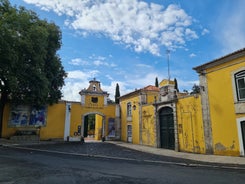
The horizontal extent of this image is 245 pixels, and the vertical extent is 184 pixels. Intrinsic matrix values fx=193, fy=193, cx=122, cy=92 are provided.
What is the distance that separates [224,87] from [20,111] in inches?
774

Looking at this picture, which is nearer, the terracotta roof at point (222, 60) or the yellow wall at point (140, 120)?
the terracotta roof at point (222, 60)

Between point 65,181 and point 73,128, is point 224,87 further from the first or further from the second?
point 73,128

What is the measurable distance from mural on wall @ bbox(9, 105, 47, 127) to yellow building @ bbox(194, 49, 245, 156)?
672 inches

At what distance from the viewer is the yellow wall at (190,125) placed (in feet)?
43.5

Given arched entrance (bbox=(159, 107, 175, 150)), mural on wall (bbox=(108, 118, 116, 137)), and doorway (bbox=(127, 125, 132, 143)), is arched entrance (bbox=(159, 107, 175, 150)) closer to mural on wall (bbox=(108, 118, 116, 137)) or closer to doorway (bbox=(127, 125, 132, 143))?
doorway (bbox=(127, 125, 132, 143))

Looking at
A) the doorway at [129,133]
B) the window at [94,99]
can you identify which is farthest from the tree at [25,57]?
the doorway at [129,133]

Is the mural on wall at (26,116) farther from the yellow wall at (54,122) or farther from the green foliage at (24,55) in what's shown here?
the green foliage at (24,55)

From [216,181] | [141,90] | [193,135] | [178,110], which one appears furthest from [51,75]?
[216,181]

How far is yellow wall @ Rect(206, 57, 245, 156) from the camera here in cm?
1117

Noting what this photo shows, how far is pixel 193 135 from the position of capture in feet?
44.9

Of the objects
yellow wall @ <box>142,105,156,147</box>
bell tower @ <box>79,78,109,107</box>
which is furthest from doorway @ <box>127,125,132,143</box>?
bell tower @ <box>79,78,109,107</box>

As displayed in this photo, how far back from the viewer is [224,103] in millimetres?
11766

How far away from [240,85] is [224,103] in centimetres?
137

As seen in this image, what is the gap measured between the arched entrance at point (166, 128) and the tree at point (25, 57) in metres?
11.4
